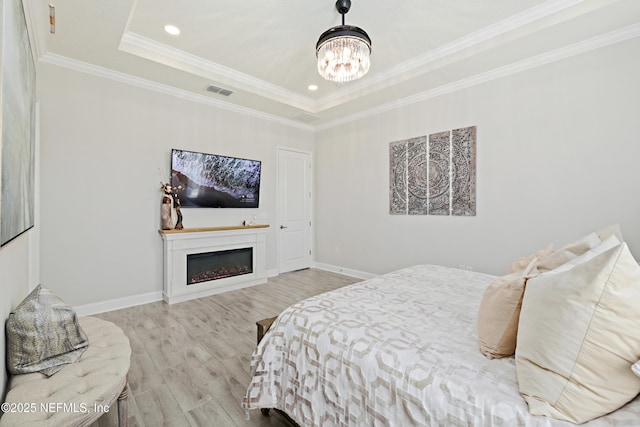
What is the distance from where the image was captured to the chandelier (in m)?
2.37

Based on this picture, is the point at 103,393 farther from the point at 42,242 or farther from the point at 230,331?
the point at 42,242

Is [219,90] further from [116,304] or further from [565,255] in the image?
[565,255]

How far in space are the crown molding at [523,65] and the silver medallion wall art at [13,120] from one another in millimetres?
4010

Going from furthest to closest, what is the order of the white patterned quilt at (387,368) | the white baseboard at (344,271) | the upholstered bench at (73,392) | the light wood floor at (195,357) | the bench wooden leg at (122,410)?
the white baseboard at (344,271)
the light wood floor at (195,357)
the bench wooden leg at (122,410)
the upholstered bench at (73,392)
the white patterned quilt at (387,368)

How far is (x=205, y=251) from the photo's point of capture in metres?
3.98

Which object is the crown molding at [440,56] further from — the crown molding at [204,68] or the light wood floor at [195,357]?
the light wood floor at [195,357]

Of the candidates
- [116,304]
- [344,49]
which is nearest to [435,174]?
[344,49]

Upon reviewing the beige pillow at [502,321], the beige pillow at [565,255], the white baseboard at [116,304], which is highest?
the beige pillow at [565,255]

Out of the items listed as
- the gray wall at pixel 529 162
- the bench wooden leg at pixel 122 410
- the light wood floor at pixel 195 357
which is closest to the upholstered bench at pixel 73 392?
the bench wooden leg at pixel 122 410

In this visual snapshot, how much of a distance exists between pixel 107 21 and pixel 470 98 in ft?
13.0

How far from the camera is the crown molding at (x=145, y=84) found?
10.1ft

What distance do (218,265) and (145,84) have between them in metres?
2.61

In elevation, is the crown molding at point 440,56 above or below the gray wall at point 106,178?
above

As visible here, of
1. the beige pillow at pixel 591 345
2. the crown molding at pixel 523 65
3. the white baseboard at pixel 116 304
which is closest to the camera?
the beige pillow at pixel 591 345
